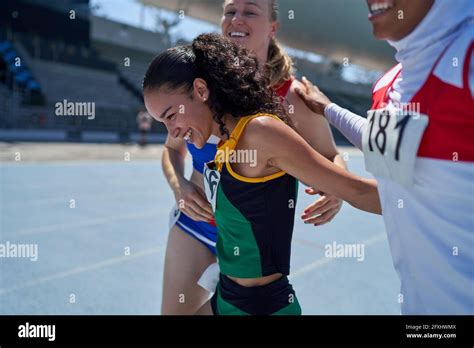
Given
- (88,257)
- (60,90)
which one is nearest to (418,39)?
(88,257)

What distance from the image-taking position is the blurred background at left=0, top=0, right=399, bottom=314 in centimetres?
354

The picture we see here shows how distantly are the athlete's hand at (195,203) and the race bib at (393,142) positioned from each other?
75cm

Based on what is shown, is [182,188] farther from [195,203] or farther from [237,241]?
[237,241]

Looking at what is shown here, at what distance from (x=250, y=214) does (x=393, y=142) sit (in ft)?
1.76

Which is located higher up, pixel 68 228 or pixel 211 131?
pixel 211 131

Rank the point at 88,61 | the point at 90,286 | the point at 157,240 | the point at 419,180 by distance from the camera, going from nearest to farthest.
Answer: the point at 419,180
the point at 90,286
the point at 157,240
the point at 88,61

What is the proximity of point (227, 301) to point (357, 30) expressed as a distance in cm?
3272

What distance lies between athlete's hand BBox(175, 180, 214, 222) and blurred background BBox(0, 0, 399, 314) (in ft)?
5.83

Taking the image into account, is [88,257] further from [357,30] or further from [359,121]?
[357,30]

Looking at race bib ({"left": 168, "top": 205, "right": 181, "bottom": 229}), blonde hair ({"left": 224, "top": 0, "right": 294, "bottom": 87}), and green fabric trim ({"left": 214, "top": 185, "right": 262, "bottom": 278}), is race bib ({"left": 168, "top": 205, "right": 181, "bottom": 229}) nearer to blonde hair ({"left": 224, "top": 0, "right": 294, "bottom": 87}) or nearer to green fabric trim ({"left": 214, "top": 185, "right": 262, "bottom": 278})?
green fabric trim ({"left": 214, "top": 185, "right": 262, "bottom": 278})

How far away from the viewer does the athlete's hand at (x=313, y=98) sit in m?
1.70

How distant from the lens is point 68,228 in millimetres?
5332

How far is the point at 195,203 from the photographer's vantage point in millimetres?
1724

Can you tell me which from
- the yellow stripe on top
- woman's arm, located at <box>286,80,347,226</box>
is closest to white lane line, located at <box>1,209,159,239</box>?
woman's arm, located at <box>286,80,347,226</box>
